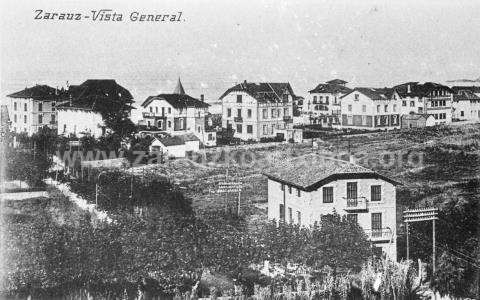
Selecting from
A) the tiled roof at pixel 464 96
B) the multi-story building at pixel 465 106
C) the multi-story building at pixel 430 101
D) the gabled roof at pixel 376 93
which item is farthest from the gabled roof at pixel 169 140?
the tiled roof at pixel 464 96

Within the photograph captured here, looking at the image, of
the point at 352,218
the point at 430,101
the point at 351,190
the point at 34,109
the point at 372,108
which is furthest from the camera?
the point at 430,101

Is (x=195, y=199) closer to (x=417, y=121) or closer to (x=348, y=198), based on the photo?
(x=348, y=198)

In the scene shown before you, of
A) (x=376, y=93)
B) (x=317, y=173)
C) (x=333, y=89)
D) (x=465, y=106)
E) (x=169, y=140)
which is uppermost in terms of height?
(x=333, y=89)

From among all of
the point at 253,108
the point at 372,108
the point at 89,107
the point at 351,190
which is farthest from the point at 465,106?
the point at 89,107

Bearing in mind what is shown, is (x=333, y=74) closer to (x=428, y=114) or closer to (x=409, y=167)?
(x=409, y=167)

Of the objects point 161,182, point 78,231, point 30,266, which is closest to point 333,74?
point 161,182

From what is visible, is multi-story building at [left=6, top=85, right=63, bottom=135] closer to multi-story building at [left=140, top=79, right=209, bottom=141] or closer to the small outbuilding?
multi-story building at [left=140, top=79, right=209, bottom=141]

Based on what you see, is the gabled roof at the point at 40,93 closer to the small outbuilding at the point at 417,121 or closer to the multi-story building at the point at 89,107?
the multi-story building at the point at 89,107
